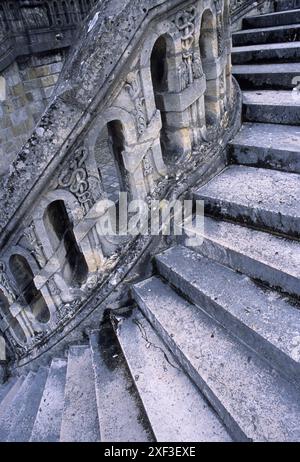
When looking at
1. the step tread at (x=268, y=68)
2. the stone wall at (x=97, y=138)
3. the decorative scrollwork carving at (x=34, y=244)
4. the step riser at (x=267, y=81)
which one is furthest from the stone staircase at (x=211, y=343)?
the decorative scrollwork carving at (x=34, y=244)

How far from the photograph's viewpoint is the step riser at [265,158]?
2889 mm

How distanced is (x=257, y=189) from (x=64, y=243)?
5.86 feet

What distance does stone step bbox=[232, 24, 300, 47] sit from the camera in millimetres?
4555

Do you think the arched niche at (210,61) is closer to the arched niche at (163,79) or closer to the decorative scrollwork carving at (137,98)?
the arched niche at (163,79)

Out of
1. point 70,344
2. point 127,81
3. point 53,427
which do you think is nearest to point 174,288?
point 70,344

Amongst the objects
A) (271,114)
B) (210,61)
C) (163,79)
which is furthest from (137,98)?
(271,114)

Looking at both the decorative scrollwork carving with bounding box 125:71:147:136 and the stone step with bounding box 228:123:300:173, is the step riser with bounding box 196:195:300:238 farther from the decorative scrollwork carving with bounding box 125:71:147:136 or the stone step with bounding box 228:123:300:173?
the decorative scrollwork carving with bounding box 125:71:147:136

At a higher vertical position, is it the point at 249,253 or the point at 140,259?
the point at 249,253

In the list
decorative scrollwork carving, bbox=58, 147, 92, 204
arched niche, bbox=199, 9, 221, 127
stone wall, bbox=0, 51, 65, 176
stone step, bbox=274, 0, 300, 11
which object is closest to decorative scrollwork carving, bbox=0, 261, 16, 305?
decorative scrollwork carving, bbox=58, 147, 92, 204

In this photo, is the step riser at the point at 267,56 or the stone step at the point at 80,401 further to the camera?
the step riser at the point at 267,56

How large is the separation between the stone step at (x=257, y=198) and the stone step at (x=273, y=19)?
11.1 feet

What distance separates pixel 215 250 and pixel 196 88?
55.3 inches

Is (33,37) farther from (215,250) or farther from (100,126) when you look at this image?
(215,250)
